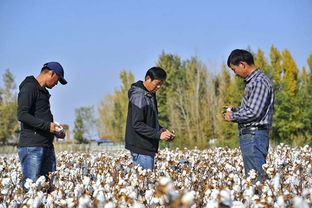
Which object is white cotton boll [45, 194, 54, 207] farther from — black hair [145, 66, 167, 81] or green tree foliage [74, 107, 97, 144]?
green tree foliage [74, 107, 97, 144]

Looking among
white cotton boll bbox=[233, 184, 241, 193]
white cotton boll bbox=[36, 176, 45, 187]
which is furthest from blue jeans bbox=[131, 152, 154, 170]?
white cotton boll bbox=[233, 184, 241, 193]

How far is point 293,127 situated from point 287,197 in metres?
26.7

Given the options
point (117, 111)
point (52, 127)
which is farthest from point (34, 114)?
point (117, 111)

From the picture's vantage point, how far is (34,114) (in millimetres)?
4578

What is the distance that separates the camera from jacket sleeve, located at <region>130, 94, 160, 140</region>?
477 cm

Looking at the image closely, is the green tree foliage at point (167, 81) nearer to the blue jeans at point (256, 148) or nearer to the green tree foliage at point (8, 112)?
the green tree foliage at point (8, 112)

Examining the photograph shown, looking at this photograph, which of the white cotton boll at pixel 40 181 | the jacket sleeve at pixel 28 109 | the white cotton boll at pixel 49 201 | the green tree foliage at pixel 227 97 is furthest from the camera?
the green tree foliage at pixel 227 97

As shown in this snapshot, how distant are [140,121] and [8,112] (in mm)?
37098

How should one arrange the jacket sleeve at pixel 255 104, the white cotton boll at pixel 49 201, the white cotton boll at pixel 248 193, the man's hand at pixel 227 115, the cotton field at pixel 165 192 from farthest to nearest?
the man's hand at pixel 227 115
the jacket sleeve at pixel 255 104
the white cotton boll at pixel 49 201
the white cotton boll at pixel 248 193
the cotton field at pixel 165 192

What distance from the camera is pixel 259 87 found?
14.2 feet

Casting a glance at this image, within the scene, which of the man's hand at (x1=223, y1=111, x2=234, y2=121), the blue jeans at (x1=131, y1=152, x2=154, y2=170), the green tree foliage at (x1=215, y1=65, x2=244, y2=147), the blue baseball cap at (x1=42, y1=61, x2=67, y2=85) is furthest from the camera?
the green tree foliage at (x1=215, y1=65, x2=244, y2=147)

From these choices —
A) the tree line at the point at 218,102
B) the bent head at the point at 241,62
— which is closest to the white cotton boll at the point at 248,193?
the bent head at the point at 241,62

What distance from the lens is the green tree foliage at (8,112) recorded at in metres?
39.0

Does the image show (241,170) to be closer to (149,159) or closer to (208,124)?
(149,159)
